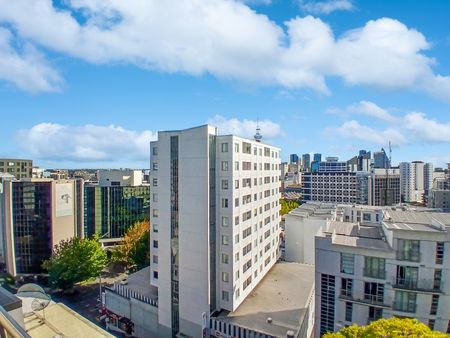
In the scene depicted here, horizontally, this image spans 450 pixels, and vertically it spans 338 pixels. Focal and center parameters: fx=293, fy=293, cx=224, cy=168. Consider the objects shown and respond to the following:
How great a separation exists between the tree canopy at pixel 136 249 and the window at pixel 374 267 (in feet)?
121

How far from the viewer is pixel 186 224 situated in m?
31.5

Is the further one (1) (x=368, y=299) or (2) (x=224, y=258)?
(2) (x=224, y=258)

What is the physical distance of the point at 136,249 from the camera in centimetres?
5131

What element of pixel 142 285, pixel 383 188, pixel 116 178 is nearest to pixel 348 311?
pixel 142 285

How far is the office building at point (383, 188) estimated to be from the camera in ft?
363

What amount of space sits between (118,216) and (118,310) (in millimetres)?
36032

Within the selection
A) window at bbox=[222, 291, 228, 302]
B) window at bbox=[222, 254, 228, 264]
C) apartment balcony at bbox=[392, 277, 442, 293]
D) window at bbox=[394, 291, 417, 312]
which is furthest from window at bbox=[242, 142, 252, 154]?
window at bbox=[394, 291, 417, 312]

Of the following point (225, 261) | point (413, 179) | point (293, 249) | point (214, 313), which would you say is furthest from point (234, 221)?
point (413, 179)

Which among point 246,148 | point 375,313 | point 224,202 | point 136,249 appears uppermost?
point 246,148

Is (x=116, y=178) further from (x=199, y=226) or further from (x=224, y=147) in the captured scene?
(x=224, y=147)

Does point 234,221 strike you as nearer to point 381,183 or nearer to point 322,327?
point 322,327

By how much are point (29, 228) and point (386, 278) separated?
58768 millimetres

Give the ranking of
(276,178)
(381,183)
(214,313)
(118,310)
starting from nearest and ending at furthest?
(214,313), (118,310), (276,178), (381,183)

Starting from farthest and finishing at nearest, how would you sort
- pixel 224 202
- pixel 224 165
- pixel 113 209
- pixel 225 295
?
pixel 113 209
pixel 224 165
pixel 224 202
pixel 225 295
